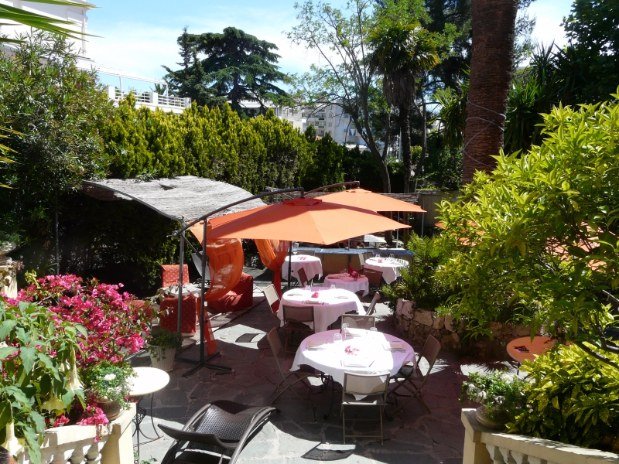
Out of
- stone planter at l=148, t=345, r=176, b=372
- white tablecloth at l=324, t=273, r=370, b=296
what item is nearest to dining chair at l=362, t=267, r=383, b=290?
white tablecloth at l=324, t=273, r=370, b=296

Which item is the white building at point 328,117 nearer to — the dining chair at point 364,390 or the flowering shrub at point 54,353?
the dining chair at point 364,390

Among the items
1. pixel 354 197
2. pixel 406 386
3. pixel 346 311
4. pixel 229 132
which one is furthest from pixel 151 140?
pixel 406 386

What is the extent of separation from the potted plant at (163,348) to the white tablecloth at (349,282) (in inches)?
147

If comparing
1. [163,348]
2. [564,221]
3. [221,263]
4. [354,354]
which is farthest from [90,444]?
[221,263]

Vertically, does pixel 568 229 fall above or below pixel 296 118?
below

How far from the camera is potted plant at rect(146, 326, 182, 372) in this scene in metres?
6.80

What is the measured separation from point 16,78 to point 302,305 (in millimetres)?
5949

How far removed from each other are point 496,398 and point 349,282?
20.8 feet

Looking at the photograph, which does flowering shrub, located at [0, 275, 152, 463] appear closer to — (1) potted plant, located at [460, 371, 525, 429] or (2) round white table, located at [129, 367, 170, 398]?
(2) round white table, located at [129, 367, 170, 398]

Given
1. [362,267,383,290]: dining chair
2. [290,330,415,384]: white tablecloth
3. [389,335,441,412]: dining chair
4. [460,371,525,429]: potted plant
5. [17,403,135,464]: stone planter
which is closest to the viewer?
[17,403,135,464]: stone planter

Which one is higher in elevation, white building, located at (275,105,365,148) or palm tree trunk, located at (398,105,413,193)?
white building, located at (275,105,365,148)

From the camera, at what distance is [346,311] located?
8094 millimetres

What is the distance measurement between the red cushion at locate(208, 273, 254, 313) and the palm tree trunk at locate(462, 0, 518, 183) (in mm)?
5076

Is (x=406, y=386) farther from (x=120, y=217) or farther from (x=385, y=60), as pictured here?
(x=385, y=60)
